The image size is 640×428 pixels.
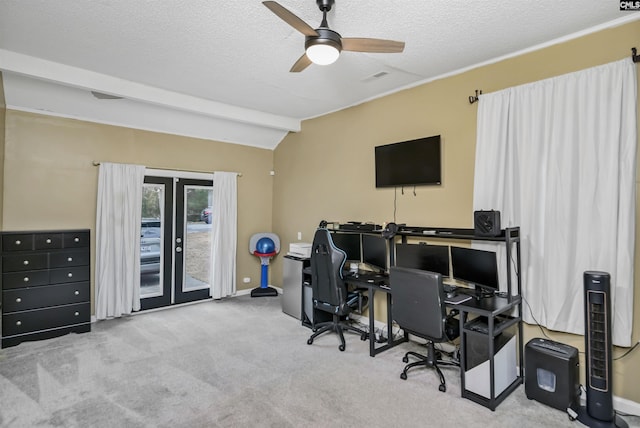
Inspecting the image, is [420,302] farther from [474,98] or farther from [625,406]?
[474,98]

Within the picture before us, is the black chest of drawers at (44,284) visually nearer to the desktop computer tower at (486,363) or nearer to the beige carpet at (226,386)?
the beige carpet at (226,386)

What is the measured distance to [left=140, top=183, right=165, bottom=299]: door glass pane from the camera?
4.90m

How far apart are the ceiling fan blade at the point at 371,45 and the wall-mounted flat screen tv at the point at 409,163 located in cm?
147

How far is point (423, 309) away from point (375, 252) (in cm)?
131

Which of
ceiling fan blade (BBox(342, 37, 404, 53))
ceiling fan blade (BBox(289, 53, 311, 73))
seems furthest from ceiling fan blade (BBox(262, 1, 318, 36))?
ceiling fan blade (BBox(289, 53, 311, 73))

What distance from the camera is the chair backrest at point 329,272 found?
3.62 metres

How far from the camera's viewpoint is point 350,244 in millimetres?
4375

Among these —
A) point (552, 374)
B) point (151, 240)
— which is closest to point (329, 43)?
point (552, 374)

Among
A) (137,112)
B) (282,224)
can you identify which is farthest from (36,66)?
(282,224)

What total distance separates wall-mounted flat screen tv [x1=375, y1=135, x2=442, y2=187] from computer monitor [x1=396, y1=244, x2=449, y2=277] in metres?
0.74

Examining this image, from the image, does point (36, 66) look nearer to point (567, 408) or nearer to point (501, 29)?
point (501, 29)

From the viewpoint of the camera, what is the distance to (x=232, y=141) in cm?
570

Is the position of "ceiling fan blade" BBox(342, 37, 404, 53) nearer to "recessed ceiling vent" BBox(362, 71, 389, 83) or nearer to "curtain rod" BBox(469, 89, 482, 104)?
"recessed ceiling vent" BBox(362, 71, 389, 83)

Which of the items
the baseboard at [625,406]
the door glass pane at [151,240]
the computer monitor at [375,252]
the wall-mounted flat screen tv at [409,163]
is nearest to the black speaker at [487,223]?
the wall-mounted flat screen tv at [409,163]
